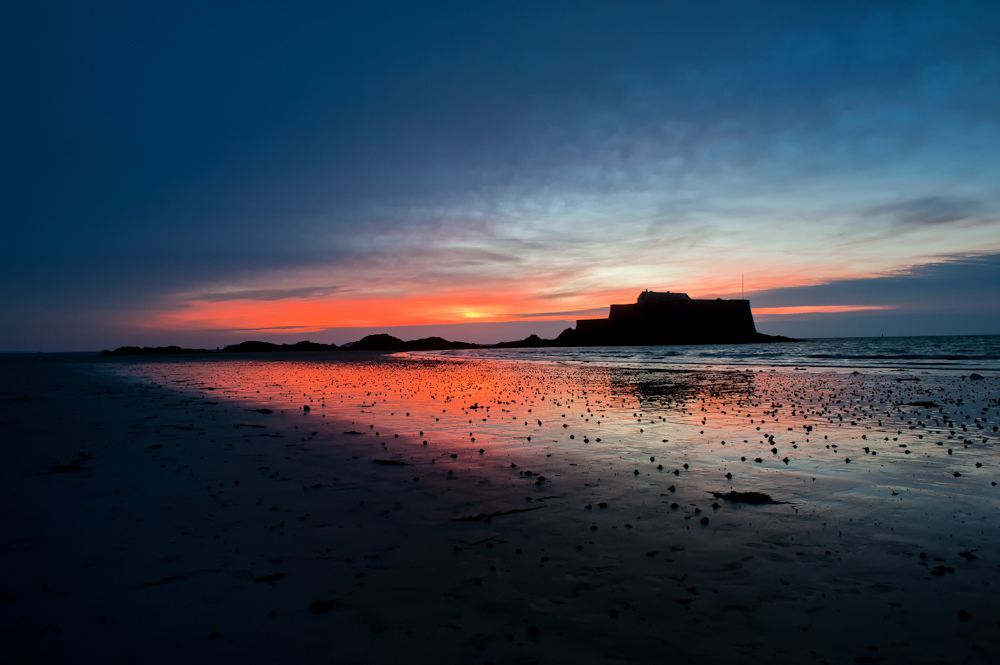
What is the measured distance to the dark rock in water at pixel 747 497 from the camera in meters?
8.36

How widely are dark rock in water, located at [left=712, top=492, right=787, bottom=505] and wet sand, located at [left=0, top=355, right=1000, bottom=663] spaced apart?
0.14 meters

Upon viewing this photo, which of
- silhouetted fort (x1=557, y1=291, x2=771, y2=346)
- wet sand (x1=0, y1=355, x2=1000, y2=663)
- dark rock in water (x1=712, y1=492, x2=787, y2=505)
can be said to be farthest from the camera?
silhouetted fort (x1=557, y1=291, x2=771, y2=346)

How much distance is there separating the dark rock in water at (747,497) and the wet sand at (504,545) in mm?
138

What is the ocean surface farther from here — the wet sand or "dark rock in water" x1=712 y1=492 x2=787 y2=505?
"dark rock in water" x1=712 y1=492 x2=787 y2=505

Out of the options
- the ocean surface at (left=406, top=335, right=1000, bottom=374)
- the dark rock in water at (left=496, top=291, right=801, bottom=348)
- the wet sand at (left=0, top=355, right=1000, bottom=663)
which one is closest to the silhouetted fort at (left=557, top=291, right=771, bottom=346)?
the dark rock in water at (left=496, top=291, right=801, bottom=348)

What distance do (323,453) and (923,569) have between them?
1184 cm

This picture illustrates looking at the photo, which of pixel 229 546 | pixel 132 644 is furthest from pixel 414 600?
pixel 229 546

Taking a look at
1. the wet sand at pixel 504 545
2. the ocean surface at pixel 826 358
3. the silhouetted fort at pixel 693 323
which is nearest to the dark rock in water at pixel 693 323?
the silhouetted fort at pixel 693 323

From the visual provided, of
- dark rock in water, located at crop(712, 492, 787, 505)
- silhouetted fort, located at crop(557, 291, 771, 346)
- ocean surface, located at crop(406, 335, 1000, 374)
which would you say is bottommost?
dark rock in water, located at crop(712, 492, 787, 505)

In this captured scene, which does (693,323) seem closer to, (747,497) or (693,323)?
(693,323)

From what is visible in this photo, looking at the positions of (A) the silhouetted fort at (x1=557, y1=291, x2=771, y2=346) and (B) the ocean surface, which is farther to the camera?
(A) the silhouetted fort at (x1=557, y1=291, x2=771, y2=346)

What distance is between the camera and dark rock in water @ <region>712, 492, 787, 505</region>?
329 inches

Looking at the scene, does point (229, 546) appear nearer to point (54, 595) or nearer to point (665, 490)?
point (54, 595)

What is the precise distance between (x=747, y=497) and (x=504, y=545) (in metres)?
4.83
